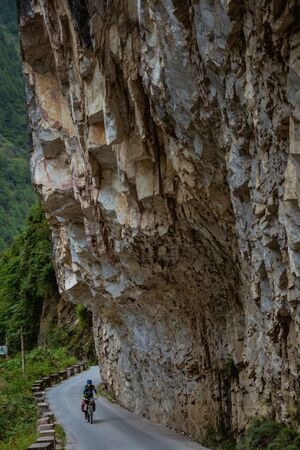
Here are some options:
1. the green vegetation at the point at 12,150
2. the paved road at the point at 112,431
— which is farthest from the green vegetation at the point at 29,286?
the green vegetation at the point at 12,150

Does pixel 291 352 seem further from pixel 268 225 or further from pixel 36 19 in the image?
pixel 36 19

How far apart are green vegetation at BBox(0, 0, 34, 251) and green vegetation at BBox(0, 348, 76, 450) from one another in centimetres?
6280

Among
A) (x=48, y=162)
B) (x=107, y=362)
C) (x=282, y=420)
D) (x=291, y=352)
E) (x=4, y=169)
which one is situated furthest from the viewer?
(x=4, y=169)

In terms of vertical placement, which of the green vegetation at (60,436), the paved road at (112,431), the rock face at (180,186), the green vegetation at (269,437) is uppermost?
the rock face at (180,186)

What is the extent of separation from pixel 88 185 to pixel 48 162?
293 centimetres

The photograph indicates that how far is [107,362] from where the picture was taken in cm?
2944

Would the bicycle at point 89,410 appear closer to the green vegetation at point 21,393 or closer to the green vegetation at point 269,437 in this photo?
the green vegetation at point 21,393

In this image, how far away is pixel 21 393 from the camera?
1212 inches

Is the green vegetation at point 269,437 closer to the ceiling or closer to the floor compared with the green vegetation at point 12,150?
closer to the floor

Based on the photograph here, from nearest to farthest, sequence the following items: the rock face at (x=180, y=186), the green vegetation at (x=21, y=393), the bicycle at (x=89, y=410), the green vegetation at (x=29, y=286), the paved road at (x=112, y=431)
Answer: the rock face at (x=180, y=186), the paved road at (x=112, y=431), the green vegetation at (x=21, y=393), the bicycle at (x=89, y=410), the green vegetation at (x=29, y=286)

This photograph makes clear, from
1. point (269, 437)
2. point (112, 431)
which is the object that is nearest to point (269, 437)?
point (269, 437)

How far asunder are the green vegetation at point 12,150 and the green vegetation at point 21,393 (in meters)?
62.8

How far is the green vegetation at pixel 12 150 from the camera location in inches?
4712

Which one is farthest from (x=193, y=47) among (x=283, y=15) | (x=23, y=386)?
(x=23, y=386)
